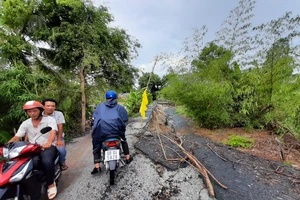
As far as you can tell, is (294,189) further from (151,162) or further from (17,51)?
(17,51)

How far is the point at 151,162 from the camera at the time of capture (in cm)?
293

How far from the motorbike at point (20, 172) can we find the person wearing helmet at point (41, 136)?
9cm

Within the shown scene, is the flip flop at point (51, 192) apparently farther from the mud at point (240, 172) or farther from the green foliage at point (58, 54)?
the green foliage at point (58, 54)

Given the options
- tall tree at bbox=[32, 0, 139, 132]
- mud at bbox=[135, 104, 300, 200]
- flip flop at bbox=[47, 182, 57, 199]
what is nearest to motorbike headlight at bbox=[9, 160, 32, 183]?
flip flop at bbox=[47, 182, 57, 199]

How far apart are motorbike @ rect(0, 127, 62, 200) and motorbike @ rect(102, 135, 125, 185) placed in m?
0.82

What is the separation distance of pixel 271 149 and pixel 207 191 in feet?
10.4

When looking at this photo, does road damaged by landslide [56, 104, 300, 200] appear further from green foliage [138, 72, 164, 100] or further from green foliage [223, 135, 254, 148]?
green foliage [138, 72, 164, 100]

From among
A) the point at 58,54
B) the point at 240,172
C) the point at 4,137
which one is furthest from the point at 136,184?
the point at 58,54

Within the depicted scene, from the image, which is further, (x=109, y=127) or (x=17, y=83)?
(x=17, y=83)

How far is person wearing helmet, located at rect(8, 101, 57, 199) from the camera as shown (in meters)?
1.89

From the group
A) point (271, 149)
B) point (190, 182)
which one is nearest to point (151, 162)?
point (190, 182)

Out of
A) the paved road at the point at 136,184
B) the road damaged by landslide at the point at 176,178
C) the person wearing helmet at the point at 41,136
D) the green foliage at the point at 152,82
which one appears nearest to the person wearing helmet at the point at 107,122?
the paved road at the point at 136,184

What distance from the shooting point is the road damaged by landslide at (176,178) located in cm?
216

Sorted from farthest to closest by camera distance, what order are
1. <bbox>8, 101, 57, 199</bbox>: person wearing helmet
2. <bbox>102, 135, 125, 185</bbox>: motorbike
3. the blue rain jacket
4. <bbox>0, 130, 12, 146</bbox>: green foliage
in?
<bbox>0, 130, 12, 146</bbox>: green foliage → the blue rain jacket → <bbox>102, 135, 125, 185</bbox>: motorbike → <bbox>8, 101, 57, 199</bbox>: person wearing helmet
